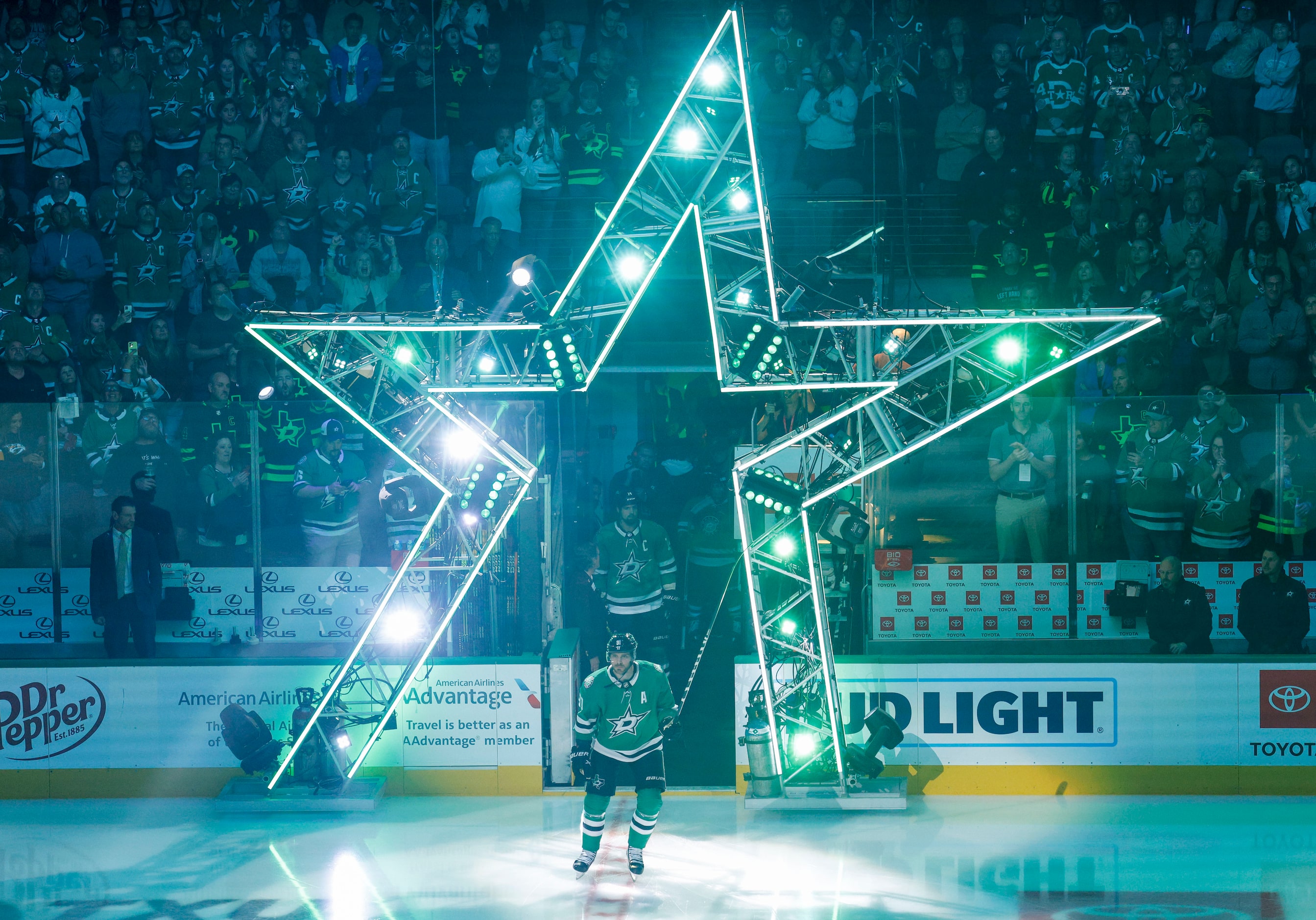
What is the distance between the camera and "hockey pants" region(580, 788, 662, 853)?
10859 mm

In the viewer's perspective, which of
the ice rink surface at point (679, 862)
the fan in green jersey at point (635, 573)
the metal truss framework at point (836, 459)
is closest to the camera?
the ice rink surface at point (679, 862)

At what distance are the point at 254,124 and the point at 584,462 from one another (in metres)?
5.95

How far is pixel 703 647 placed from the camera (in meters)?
13.7

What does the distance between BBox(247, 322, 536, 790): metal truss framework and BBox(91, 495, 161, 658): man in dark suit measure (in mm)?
2024

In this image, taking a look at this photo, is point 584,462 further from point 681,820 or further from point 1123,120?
point 1123,120

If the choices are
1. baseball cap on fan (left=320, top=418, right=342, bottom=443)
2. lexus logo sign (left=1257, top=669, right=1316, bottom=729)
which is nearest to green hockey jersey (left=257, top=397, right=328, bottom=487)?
baseball cap on fan (left=320, top=418, right=342, bottom=443)

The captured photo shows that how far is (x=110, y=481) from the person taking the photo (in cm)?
1348

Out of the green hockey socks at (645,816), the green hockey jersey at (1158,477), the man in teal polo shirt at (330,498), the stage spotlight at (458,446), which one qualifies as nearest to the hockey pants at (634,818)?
the green hockey socks at (645,816)

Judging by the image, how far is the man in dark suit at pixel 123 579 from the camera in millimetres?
13141

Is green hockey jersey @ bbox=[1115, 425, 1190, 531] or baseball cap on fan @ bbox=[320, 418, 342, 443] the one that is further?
baseball cap on fan @ bbox=[320, 418, 342, 443]

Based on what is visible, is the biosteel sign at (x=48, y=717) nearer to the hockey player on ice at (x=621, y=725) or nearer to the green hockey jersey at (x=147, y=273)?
the hockey player on ice at (x=621, y=725)

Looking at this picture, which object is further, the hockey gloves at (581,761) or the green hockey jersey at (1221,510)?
the green hockey jersey at (1221,510)

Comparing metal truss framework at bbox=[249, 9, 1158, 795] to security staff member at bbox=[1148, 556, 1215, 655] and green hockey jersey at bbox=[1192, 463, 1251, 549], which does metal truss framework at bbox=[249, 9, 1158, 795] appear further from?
security staff member at bbox=[1148, 556, 1215, 655]

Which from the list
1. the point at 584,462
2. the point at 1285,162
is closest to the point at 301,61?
the point at 584,462
